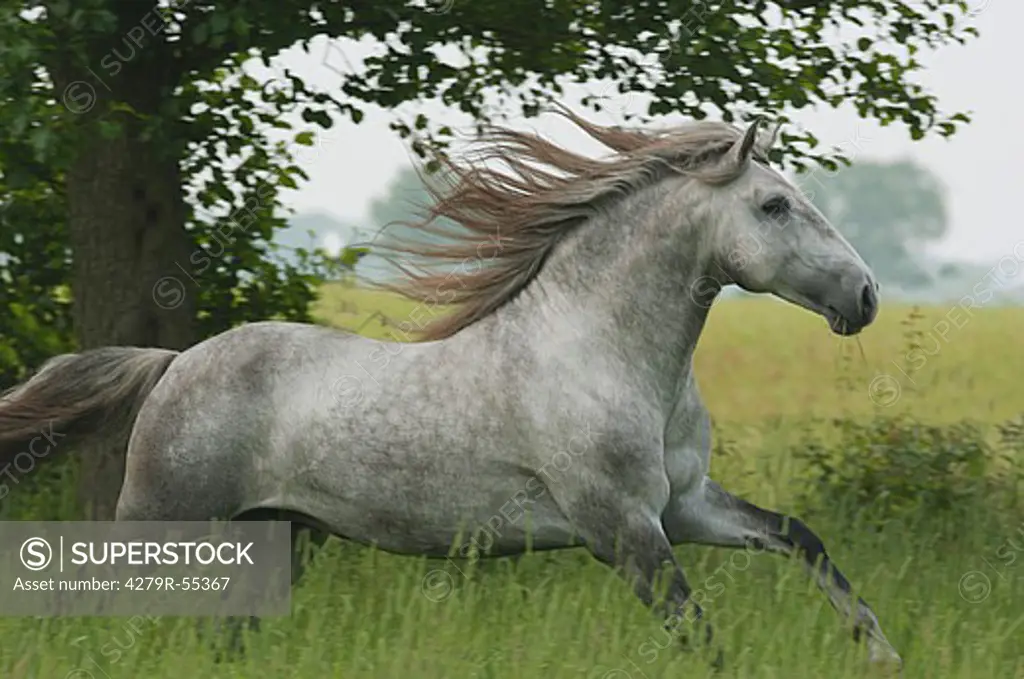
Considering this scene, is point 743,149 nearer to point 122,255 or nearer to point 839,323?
point 839,323

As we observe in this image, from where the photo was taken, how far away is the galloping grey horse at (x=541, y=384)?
545 centimetres

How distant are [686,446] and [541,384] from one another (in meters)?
0.62

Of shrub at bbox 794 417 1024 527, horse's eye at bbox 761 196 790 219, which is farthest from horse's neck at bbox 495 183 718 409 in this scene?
shrub at bbox 794 417 1024 527

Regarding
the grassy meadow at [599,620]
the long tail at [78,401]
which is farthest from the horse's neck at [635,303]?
the long tail at [78,401]

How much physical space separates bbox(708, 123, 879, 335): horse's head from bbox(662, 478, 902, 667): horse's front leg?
0.76 metres

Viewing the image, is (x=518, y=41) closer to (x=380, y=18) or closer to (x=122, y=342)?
(x=380, y=18)

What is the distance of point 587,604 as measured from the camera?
5.93 m

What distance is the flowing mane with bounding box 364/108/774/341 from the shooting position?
18.8 ft

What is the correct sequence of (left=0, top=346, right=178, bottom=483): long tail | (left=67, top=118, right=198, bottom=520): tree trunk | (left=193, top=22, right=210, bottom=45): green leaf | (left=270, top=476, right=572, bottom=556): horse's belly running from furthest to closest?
(left=67, top=118, right=198, bottom=520): tree trunk → (left=193, top=22, right=210, bottom=45): green leaf → (left=0, top=346, right=178, bottom=483): long tail → (left=270, top=476, right=572, bottom=556): horse's belly

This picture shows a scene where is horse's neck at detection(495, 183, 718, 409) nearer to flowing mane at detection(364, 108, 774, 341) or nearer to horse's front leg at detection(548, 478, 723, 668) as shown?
flowing mane at detection(364, 108, 774, 341)

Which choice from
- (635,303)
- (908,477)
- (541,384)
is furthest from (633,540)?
(908,477)

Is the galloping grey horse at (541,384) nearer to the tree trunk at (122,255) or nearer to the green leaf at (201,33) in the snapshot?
the green leaf at (201,33)

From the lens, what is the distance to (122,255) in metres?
8.18

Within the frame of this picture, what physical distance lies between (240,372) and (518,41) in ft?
9.65
